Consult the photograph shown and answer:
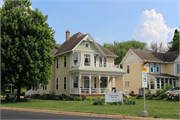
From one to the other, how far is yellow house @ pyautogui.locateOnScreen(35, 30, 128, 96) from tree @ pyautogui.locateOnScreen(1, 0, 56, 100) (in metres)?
6.89

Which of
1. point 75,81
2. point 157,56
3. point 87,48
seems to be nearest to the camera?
point 75,81


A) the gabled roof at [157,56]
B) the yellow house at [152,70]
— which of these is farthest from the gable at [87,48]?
the gabled roof at [157,56]

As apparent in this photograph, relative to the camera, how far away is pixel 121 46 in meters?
65.7

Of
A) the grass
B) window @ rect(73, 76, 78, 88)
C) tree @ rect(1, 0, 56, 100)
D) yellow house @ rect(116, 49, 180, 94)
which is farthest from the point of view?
yellow house @ rect(116, 49, 180, 94)

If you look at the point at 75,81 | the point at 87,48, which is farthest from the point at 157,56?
the point at 75,81

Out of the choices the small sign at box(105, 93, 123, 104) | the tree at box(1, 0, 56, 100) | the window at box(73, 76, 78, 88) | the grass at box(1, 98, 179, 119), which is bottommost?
the grass at box(1, 98, 179, 119)

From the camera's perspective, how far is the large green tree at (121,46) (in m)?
61.8

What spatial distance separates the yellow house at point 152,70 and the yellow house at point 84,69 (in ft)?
27.3

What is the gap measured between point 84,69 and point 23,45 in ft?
31.5

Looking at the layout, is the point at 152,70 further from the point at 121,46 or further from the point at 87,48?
the point at 121,46

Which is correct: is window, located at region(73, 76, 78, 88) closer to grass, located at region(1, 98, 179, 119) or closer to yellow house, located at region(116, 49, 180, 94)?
grass, located at region(1, 98, 179, 119)

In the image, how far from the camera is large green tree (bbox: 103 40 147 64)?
61750 millimetres

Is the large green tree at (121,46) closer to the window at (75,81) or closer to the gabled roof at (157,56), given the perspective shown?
the gabled roof at (157,56)

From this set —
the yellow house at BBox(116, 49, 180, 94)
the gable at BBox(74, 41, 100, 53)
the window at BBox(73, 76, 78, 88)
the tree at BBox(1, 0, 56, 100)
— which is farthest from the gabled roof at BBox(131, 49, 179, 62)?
the tree at BBox(1, 0, 56, 100)
